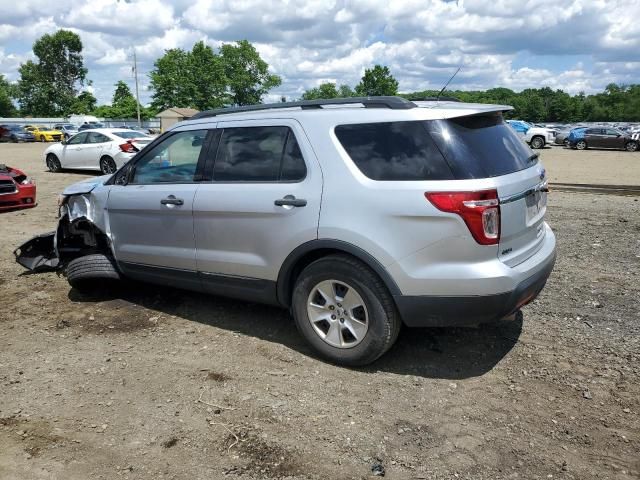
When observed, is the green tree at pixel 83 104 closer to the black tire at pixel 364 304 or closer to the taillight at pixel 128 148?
the taillight at pixel 128 148

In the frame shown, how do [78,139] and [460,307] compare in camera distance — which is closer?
[460,307]

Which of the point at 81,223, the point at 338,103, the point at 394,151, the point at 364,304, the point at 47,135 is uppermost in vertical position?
the point at 338,103

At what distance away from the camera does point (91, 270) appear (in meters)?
5.18

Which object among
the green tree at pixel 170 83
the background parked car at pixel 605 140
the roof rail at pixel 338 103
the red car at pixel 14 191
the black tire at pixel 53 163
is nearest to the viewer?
the roof rail at pixel 338 103

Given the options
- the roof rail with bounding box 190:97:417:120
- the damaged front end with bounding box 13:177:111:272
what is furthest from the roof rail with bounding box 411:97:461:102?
the damaged front end with bounding box 13:177:111:272

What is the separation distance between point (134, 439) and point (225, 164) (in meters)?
2.16

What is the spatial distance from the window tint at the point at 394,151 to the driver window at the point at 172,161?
1.45 meters

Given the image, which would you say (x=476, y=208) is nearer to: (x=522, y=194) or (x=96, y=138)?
(x=522, y=194)

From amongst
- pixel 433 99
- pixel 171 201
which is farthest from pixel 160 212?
pixel 433 99

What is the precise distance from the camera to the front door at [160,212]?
4.57 m

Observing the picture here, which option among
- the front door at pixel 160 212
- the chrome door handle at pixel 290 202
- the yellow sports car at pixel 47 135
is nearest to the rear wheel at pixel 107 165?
the front door at pixel 160 212

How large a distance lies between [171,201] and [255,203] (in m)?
0.89

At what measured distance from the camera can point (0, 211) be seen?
1023 cm

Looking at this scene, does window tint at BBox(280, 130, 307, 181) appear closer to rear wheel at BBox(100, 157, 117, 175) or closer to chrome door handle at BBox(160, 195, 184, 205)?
chrome door handle at BBox(160, 195, 184, 205)
